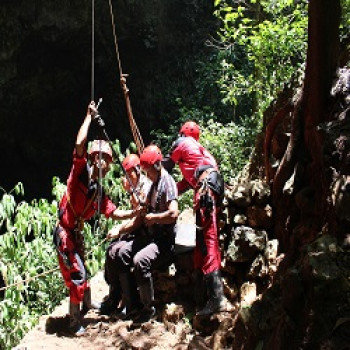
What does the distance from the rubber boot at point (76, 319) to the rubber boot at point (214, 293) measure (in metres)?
1.12

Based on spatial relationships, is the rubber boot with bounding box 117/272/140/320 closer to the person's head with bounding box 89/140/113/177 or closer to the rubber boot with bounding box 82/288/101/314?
the rubber boot with bounding box 82/288/101/314

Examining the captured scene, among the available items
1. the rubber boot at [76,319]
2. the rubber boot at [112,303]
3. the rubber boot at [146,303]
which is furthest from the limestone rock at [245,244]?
the rubber boot at [76,319]

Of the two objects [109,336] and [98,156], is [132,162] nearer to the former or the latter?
[98,156]

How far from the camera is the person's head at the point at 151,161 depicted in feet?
13.3

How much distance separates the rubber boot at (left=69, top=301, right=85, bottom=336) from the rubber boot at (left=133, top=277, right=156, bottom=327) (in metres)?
0.50

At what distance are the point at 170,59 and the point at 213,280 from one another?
9324 millimetres

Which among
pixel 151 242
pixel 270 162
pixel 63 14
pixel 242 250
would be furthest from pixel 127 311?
pixel 63 14

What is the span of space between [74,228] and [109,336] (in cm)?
100

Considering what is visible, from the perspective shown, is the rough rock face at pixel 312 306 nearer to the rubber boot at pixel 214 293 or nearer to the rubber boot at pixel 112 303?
the rubber boot at pixel 214 293

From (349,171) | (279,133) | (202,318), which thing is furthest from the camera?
(279,133)

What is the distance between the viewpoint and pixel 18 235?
5223mm

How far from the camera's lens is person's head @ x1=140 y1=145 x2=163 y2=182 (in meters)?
4.05

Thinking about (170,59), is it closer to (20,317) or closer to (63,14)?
(63,14)

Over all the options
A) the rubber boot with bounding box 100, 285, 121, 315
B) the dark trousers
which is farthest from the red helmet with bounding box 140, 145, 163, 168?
the rubber boot with bounding box 100, 285, 121, 315
